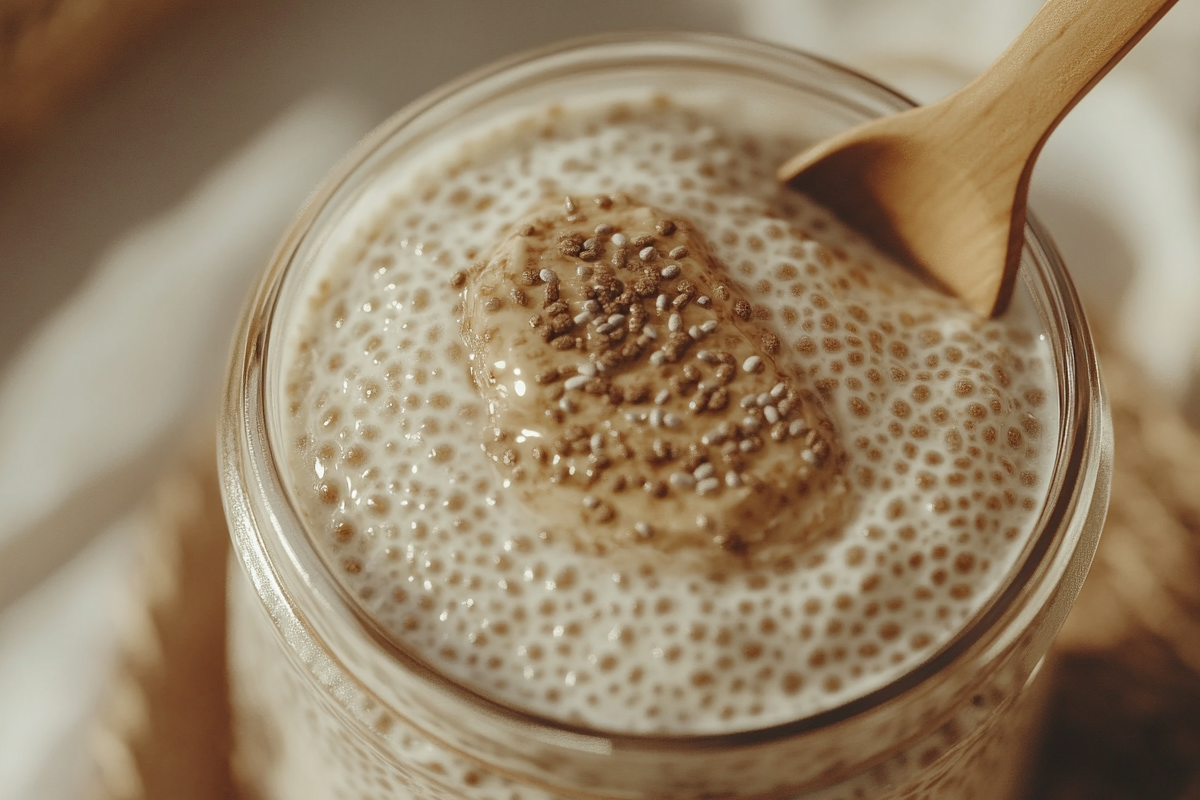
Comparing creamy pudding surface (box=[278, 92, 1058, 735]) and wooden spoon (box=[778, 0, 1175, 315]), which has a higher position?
wooden spoon (box=[778, 0, 1175, 315])

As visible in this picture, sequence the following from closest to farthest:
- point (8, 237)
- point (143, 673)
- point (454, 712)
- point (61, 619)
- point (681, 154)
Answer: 1. point (454, 712)
2. point (681, 154)
3. point (143, 673)
4. point (61, 619)
5. point (8, 237)

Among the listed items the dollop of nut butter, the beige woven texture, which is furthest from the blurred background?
the dollop of nut butter

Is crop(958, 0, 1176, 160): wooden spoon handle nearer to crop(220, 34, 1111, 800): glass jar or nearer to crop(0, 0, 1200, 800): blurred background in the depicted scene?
crop(220, 34, 1111, 800): glass jar

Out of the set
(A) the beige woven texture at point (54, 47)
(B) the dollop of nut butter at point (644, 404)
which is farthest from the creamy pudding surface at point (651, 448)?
(A) the beige woven texture at point (54, 47)

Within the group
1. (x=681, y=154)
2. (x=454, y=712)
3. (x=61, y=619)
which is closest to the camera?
(x=454, y=712)

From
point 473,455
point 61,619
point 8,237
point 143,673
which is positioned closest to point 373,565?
point 473,455

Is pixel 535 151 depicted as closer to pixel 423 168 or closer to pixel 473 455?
pixel 423 168
